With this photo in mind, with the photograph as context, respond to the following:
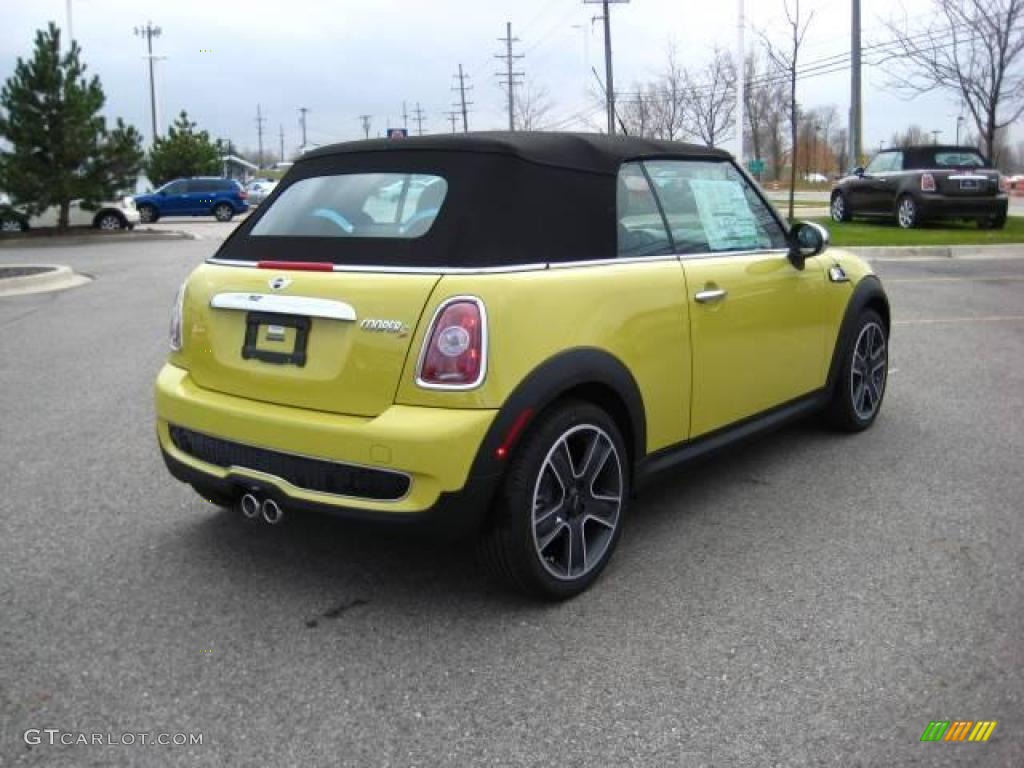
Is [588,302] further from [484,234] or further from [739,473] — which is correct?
[739,473]

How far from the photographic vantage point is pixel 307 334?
3232mm

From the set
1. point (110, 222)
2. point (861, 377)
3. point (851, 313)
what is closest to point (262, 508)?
point (851, 313)

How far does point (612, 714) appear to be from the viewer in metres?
2.68

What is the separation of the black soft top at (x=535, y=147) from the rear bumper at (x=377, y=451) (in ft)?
3.35

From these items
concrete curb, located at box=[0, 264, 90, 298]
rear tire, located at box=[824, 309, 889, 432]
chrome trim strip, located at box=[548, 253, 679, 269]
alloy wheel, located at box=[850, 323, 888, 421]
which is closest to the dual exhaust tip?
chrome trim strip, located at box=[548, 253, 679, 269]

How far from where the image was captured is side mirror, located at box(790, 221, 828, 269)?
4637 millimetres

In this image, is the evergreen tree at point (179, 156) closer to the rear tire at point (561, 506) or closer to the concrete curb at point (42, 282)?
the concrete curb at point (42, 282)

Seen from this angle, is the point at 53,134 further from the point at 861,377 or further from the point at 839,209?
the point at 861,377

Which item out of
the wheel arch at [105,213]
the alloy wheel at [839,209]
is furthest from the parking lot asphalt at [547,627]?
the wheel arch at [105,213]

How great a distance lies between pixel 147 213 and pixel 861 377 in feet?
112

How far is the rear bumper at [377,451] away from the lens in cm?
297

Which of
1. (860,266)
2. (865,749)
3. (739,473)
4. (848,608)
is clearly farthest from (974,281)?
(865,749)

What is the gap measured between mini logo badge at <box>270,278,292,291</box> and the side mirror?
249 cm

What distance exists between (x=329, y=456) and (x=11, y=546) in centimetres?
168
